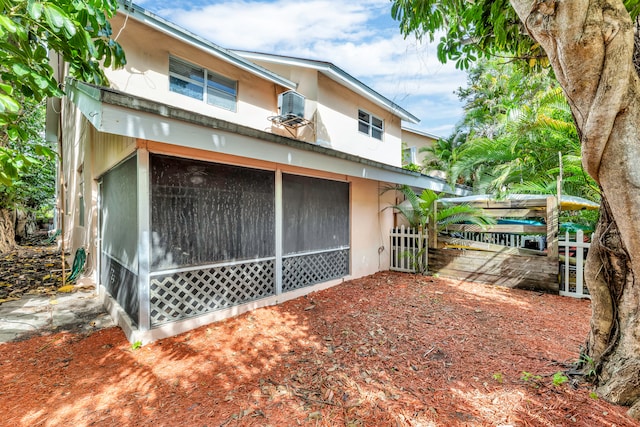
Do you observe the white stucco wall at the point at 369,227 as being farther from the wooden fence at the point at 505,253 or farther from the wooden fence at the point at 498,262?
the wooden fence at the point at 505,253

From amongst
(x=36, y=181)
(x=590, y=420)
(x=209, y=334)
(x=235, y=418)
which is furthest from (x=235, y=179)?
(x=36, y=181)

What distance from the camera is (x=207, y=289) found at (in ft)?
14.9

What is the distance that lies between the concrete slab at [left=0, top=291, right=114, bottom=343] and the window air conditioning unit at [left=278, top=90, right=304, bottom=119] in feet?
21.2

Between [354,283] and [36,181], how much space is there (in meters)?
18.3

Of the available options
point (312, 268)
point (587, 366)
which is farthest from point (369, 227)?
point (587, 366)

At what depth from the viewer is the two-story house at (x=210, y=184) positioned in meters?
3.82

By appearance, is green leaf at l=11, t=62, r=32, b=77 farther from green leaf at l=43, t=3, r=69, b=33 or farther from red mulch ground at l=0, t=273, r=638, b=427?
red mulch ground at l=0, t=273, r=638, b=427

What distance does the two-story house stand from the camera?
3824 millimetres

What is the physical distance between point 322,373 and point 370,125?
31.5 ft

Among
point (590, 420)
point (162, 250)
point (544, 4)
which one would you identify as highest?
point (544, 4)

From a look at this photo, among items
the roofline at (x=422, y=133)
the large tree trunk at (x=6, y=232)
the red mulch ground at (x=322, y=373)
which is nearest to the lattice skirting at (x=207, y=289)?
the red mulch ground at (x=322, y=373)

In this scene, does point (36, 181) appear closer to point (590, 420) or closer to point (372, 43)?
point (372, 43)

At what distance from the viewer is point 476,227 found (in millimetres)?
6793

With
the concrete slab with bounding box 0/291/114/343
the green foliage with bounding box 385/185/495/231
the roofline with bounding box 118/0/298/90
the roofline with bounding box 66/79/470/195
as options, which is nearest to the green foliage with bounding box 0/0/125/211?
the roofline with bounding box 66/79/470/195
